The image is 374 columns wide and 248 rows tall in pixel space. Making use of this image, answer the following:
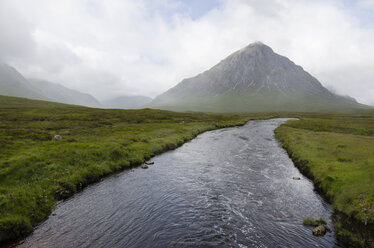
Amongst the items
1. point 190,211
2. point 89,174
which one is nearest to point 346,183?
point 190,211

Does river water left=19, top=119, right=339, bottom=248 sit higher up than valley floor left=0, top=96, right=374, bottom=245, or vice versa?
valley floor left=0, top=96, right=374, bottom=245

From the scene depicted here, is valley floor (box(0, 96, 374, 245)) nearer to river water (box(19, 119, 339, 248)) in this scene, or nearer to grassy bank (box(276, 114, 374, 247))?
grassy bank (box(276, 114, 374, 247))

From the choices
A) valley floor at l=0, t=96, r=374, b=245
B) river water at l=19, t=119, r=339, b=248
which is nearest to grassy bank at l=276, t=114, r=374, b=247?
valley floor at l=0, t=96, r=374, b=245

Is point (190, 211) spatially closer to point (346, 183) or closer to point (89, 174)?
point (89, 174)

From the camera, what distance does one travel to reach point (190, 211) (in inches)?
696

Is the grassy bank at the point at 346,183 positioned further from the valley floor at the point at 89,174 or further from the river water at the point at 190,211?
the river water at the point at 190,211

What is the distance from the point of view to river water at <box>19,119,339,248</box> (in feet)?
44.9

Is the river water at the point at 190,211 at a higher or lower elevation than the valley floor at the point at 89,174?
lower

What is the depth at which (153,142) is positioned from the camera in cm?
4281

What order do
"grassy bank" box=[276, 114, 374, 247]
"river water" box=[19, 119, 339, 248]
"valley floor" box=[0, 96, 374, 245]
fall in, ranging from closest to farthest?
"river water" box=[19, 119, 339, 248], "grassy bank" box=[276, 114, 374, 247], "valley floor" box=[0, 96, 374, 245]

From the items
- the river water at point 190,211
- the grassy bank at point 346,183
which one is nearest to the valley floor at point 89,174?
the grassy bank at point 346,183

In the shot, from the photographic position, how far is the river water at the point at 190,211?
44.9ft

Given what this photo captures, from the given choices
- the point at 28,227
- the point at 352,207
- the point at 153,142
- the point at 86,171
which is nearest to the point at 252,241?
the point at 352,207

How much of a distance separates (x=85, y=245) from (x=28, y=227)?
498cm
